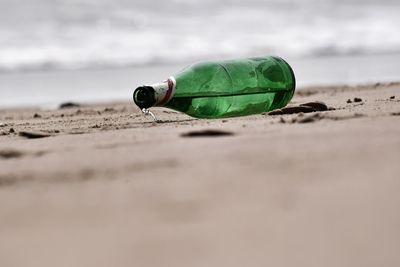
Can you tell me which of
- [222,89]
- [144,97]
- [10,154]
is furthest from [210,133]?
[222,89]

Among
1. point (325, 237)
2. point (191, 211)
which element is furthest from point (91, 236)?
point (325, 237)

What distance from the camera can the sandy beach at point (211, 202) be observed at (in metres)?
1.09

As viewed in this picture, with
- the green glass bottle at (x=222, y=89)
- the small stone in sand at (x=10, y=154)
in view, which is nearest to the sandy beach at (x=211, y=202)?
the small stone in sand at (x=10, y=154)

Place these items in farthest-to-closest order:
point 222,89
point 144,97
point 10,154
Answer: point 222,89
point 144,97
point 10,154

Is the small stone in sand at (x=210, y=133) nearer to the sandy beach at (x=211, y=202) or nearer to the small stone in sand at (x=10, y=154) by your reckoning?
the sandy beach at (x=211, y=202)

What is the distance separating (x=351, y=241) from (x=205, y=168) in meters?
0.52

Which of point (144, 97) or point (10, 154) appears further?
point (144, 97)

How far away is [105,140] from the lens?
224 centimetres

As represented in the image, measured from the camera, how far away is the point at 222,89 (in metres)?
2.99

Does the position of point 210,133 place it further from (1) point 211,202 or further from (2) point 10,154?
(1) point 211,202

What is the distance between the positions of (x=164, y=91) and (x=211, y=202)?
1.57 meters

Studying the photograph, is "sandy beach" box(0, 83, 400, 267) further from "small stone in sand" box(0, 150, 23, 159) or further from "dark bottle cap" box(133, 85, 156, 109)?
"dark bottle cap" box(133, 85, 156, 109)

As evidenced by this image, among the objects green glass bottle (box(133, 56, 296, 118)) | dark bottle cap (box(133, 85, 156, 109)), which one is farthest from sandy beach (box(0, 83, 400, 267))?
green glass bottle (box(133, 56, 296, 118))

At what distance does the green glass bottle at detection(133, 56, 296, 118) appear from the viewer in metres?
2.97
